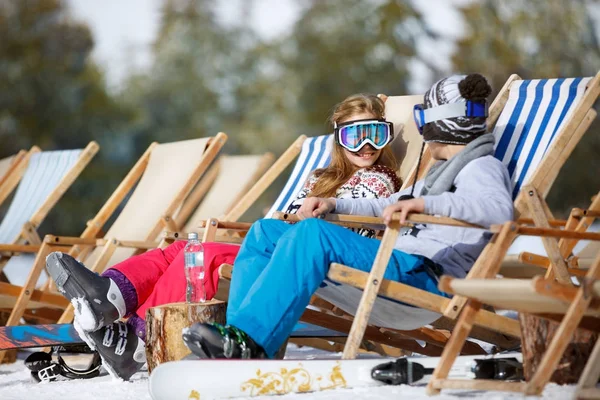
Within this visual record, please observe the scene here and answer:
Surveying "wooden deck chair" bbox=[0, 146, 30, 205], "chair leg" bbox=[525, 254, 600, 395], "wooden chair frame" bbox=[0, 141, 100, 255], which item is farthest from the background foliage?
"chair leg" bbox=[525, 254, 600, 395]

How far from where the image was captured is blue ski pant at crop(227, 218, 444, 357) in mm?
2721

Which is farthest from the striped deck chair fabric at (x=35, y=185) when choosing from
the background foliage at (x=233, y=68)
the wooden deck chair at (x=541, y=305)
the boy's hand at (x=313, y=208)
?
the background foliage at (x=233, y=68)

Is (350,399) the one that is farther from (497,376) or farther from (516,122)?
(516,122)

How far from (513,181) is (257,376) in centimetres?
126

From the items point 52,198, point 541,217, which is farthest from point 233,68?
point 541,217

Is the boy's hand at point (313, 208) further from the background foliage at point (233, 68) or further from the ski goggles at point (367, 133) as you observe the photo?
the background foliage at point (233, 68)

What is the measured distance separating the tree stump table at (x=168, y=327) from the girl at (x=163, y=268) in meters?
0.14

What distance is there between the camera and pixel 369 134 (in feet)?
12.8

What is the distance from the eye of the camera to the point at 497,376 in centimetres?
288

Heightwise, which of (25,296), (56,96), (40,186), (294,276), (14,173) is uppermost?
(56,96)

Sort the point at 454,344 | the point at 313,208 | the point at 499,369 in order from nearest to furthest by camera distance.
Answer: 1. the point at 454,344
2. the point at 499,369
3. the point at 313,208

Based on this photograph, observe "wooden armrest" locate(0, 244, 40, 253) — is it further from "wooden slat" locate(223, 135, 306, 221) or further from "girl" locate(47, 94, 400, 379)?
"girl" locate(47, 94, 400, 379)

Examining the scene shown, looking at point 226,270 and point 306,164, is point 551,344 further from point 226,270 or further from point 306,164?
point 306,164

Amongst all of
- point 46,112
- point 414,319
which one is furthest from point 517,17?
point 414,319
